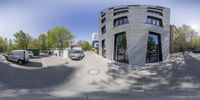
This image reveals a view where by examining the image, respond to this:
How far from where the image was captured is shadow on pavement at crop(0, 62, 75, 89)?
14776mm

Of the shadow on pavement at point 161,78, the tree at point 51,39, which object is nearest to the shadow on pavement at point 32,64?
the tree at point 51,39

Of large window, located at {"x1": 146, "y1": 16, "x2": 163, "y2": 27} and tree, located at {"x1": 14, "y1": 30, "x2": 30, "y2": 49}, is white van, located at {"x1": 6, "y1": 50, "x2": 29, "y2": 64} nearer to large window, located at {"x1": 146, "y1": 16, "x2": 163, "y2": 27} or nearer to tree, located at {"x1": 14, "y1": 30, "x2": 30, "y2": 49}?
tree, located at {"x1": 14, "y1": 30, "x2": 30, "y2": 49}

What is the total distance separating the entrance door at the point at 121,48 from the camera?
2511cm

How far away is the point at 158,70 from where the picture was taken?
20.0 meters

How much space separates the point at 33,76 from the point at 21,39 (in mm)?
2901

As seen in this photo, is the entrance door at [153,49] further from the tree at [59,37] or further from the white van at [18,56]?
the white van at [18,56]

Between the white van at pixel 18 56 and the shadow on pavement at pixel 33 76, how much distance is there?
0.96m

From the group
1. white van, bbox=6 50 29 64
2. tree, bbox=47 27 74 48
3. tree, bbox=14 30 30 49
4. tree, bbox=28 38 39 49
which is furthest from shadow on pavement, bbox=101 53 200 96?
white van, bbox=6 50 29 64

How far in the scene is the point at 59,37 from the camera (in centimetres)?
1547

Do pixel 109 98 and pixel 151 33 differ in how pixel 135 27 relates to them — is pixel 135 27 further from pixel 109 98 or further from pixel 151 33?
pixel 109 98

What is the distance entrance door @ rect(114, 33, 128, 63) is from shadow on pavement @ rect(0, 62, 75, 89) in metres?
7.32

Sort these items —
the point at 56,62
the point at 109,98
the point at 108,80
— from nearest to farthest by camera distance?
the point at 109,98 → the point at 108,80 → the point at 56,62

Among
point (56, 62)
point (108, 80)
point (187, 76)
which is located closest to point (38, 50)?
point (56, 62)

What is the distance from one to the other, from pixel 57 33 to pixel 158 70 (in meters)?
9.58
